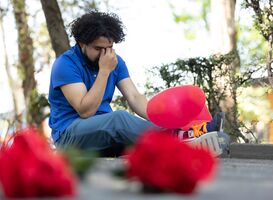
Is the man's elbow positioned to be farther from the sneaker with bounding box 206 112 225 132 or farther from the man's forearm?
the sneaker with bounding box 206 112 225 132

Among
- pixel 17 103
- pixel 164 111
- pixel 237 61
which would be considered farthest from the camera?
pixel 17 103

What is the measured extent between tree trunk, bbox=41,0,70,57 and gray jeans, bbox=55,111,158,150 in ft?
18.4

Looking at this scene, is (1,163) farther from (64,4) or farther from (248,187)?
(64,4)

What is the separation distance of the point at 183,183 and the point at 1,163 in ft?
1.25

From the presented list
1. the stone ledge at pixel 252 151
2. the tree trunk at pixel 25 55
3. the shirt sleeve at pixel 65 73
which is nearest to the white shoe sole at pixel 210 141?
the shirt sleeve at pixel 65 73

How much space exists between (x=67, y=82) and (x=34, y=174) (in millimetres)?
3361

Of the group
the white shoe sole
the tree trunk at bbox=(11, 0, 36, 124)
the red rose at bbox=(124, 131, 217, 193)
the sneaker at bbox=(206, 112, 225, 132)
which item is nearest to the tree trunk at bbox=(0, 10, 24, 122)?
the tree trunk at bbox=(11, 0, 36, 124)

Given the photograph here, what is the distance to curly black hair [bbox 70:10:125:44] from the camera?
482cm

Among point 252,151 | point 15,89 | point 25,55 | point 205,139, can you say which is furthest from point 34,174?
point 15,89

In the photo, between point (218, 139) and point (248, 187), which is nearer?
point (248, 187)

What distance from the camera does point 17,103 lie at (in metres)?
20.8

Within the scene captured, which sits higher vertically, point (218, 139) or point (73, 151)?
point (73, 151)

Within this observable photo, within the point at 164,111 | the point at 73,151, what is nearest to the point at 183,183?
the point at 73,151

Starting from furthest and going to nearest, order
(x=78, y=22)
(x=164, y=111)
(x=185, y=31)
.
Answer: (x=185, y=31), (x=78, y=22), (x=164, y=111)
